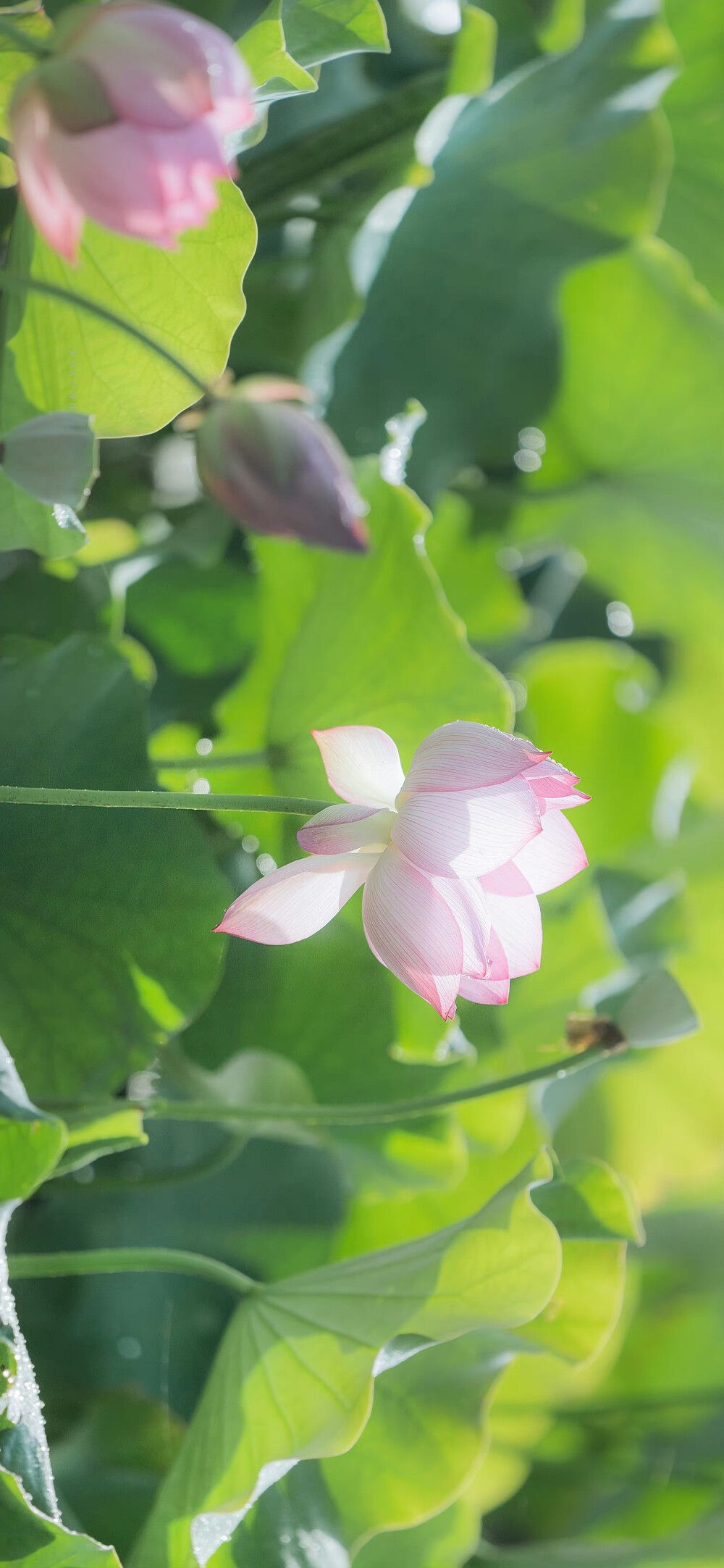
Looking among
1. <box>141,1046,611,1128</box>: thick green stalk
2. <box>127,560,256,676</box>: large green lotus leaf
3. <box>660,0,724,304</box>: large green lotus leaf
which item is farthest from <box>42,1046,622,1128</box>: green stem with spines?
<box>660,0,724,304</box>: large green lotus leaf

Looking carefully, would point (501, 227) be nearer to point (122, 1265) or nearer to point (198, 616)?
point (198, 616)

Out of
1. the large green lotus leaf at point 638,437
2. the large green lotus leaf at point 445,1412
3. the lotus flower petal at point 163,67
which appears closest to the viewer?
the lotus flower petal at point 163,67

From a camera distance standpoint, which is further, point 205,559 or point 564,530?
point 564,530

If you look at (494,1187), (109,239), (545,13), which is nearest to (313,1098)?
(494,1187)

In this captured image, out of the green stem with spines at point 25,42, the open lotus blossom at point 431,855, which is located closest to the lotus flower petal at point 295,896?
the open lotus blossom at point 431,855

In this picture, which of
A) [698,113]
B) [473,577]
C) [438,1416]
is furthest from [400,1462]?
[698,113]

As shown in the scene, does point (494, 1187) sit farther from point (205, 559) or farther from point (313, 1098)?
point (205, 559)

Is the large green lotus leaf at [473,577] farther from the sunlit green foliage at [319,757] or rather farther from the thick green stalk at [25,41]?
the thick green stalk at [25,41]
